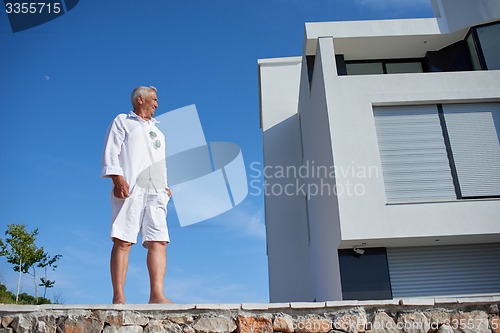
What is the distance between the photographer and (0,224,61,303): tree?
34.7 ft

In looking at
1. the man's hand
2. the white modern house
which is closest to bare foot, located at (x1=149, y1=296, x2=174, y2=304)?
the man's hand

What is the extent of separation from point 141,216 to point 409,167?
6.37 metres

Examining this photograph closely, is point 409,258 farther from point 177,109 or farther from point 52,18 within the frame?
point 52,18

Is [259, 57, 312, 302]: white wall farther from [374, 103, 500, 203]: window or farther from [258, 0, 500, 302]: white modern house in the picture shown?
[374, 103, 500, 203]: window

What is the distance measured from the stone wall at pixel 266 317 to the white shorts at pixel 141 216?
31.4 inches

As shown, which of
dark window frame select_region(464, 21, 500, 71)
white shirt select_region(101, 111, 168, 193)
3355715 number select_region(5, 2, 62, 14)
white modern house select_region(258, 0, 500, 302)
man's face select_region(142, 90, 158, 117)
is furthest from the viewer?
dark window frame select_region(464, 21, 500, 71)

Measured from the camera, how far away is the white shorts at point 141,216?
5.04 m

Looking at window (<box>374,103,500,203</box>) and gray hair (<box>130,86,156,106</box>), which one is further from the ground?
window (<box>374,103,500,203</box>)

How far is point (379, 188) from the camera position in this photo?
9.66m

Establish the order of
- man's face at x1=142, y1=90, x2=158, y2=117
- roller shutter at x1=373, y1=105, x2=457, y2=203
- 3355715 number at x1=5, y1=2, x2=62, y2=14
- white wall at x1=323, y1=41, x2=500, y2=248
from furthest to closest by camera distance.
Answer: roller shutter at x1=373, y1=105, x2=457, y2=203 → white wall at x1=323, y1=41, x2=500, y2=248 → 3355715 number at x1=5, y1=2, x2=62, y2=14 → man's face at x1=142, y1=90, x2=158, y2=117

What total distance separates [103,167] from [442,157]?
722 cm

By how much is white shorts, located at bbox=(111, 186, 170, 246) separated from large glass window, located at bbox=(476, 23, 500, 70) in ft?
30.5

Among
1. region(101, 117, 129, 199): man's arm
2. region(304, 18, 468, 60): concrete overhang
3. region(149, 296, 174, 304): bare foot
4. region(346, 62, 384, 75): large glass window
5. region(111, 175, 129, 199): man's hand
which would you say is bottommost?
region(149, 296, 174, 304): bare foot

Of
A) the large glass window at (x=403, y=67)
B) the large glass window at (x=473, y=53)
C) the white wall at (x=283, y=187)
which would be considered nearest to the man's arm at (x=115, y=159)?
the large glass window at (x=473, y=53)
